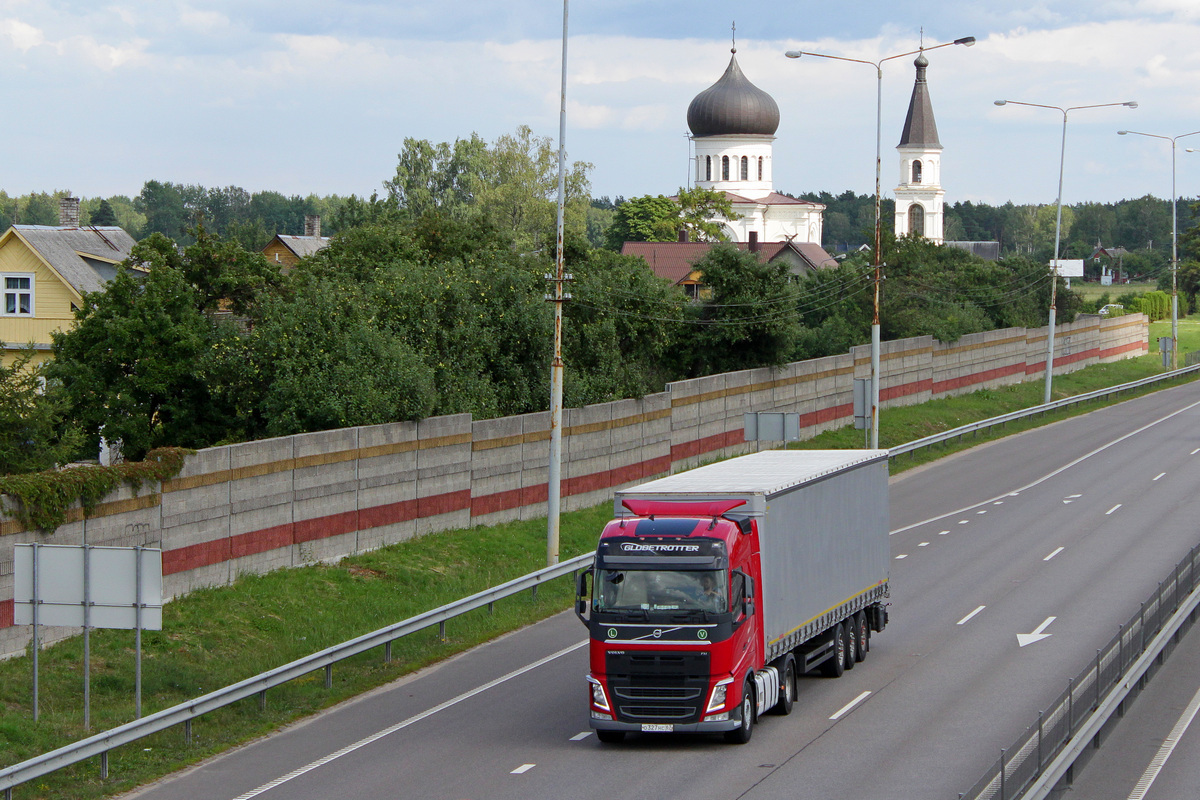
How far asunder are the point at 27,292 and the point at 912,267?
38.6 m

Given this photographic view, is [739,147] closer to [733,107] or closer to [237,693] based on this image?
[733,107]

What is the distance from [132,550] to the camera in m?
16.4

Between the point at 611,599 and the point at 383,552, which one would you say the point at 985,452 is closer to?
the point at 383,552

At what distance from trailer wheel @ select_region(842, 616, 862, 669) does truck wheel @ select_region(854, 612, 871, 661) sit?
6 cm

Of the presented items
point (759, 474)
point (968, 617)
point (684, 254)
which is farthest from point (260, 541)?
point (684, 254)

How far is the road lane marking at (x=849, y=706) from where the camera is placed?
59.6ft

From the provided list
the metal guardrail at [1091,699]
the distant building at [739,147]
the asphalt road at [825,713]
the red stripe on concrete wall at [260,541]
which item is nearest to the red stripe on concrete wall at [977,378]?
the asphalt road at [825,713]

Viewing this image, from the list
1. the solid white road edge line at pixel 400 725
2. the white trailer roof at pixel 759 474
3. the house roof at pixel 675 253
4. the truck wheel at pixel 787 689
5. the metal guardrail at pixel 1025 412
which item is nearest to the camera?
the solid white road edge line at pixel 400 725

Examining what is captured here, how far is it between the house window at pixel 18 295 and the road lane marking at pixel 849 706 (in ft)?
124

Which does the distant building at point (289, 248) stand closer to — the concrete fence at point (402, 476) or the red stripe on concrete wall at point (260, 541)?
the concrete fence at point (402, 476)

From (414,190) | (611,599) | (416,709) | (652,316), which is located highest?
(414,190)

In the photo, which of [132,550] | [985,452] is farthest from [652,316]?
[132,550]

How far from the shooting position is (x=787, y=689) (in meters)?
18.3

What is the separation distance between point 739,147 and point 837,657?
114662mm
